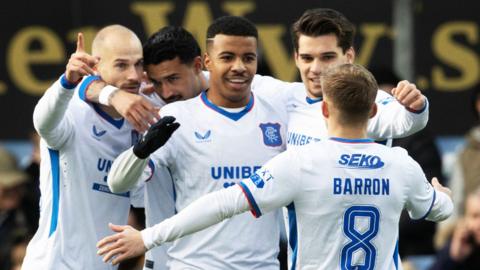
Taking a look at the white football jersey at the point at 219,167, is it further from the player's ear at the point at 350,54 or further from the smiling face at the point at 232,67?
the player's ear at the point at 350,54

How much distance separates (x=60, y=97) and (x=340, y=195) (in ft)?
5.39

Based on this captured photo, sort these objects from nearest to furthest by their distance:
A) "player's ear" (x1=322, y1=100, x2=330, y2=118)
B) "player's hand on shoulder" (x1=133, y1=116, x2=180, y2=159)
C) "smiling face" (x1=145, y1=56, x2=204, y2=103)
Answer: "player's ear" (x1=322, y1=100, x2=330, y2=118) < "player's hand on shoulder" (x1=133, y1=116, x2=180, y2=159) < "smiling face" (x1=145, y1=56, x2=204, y2=103)

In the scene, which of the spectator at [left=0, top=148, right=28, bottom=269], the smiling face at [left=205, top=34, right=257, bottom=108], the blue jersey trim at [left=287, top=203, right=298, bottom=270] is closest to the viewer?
the blue jersey trim at [left=287, top=203, right=298, bottom=270]

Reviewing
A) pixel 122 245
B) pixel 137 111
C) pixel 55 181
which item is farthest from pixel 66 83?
pixel 122 245

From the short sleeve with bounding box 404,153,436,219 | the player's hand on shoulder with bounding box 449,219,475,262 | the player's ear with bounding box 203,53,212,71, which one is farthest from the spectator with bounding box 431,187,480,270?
the player's ear with bounding box 203,53,212,71

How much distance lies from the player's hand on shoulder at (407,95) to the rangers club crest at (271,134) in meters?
0.83

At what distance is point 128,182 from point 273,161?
3.08 ft

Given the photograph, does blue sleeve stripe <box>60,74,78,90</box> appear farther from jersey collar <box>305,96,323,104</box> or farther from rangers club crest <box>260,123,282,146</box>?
jersey collar <box>305,96,323,104</box>

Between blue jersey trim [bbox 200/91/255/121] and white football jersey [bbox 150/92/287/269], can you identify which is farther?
blue jersey trim [bbox 200/91/255/121]

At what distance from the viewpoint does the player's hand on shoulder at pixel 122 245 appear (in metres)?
7.71

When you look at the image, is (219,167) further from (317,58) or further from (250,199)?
(250,199)

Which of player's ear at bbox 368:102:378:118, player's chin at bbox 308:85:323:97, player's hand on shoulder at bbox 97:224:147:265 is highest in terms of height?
player's chin at bbox 308:85:323:97

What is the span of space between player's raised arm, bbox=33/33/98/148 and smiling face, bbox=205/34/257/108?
2.18 feet

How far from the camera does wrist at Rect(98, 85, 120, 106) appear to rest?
27.7ft
